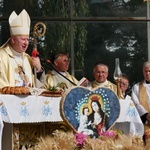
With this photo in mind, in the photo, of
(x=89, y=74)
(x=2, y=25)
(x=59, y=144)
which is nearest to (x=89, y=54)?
(x=89, y=74)

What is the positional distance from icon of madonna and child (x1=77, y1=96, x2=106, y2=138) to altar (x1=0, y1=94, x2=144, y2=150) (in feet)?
2.79

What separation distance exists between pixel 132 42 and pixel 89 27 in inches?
31.7

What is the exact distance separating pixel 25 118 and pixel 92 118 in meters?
0.88

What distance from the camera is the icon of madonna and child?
19.0 feet

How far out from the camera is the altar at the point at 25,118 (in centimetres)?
641

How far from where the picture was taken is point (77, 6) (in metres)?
11.2

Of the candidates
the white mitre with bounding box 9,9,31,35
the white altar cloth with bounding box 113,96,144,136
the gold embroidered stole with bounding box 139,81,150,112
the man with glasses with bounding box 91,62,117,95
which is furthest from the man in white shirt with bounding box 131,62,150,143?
the white mitre with bounding box 9,9,31,35

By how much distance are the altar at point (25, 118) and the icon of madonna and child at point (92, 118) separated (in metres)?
0.85

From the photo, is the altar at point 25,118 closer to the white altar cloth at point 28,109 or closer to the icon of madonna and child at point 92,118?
the white altar cloth at point 28,109

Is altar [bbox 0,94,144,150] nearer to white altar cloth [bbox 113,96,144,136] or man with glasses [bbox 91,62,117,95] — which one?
white altar cloth [bbox 113,96,144,136]

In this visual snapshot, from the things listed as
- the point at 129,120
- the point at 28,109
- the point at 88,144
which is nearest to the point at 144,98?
the point at 129,120

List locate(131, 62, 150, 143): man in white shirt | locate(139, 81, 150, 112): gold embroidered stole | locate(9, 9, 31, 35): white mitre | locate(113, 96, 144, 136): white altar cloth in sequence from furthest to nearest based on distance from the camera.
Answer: locate(139, 81, 150, 112): gold embroidered stole
locate(131, 62, 150, 143): man in white shirt
locate(113, 96, 144, 136): white altar cloth
locate(9, 9, 31, 35): white mitre

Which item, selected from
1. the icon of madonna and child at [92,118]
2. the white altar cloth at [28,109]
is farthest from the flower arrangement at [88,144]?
the white altar cloth at [28,109]

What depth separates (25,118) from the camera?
651 cm
